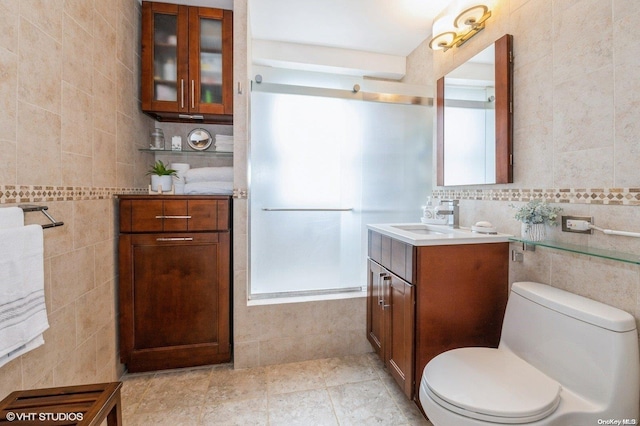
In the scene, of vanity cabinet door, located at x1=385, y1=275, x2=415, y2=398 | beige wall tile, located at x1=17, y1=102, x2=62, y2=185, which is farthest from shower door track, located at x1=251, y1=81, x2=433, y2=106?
vanity cabinet door, located at x1=385, y1=275, x2=415, y2=398

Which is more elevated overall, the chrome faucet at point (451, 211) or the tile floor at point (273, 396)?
the chrome faucet at point (451, 211)

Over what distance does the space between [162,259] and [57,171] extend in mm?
768

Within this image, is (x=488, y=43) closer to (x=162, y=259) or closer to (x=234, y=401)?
(x=162, y=259)

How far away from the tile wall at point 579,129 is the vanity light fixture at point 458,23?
106 mm

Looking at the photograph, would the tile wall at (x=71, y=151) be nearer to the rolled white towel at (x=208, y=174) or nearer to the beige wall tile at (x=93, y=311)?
the beige wall tile at (x=93, y=311)

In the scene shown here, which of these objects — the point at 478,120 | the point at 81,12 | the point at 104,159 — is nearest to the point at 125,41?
the point at 81,12

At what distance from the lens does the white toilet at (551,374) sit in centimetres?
93

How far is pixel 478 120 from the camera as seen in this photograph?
Result: 177cm

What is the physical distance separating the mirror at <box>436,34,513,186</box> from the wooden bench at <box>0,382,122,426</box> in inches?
79.0

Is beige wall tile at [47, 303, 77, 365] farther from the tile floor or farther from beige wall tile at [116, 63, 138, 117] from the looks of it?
beige wall tile at [116, 63, 138, 117]

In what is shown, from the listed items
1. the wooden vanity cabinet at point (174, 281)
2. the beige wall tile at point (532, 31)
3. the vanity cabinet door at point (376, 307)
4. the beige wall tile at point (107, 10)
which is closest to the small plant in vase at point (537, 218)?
the beige wall tile at point (532, 31)

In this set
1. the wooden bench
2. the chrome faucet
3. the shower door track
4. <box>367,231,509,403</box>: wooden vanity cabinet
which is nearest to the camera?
the wooden bench

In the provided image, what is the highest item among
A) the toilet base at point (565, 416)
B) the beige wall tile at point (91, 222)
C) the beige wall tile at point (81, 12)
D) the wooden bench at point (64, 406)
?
the beige wall tile at point (81, 12)

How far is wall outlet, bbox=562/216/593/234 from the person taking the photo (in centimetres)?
115
